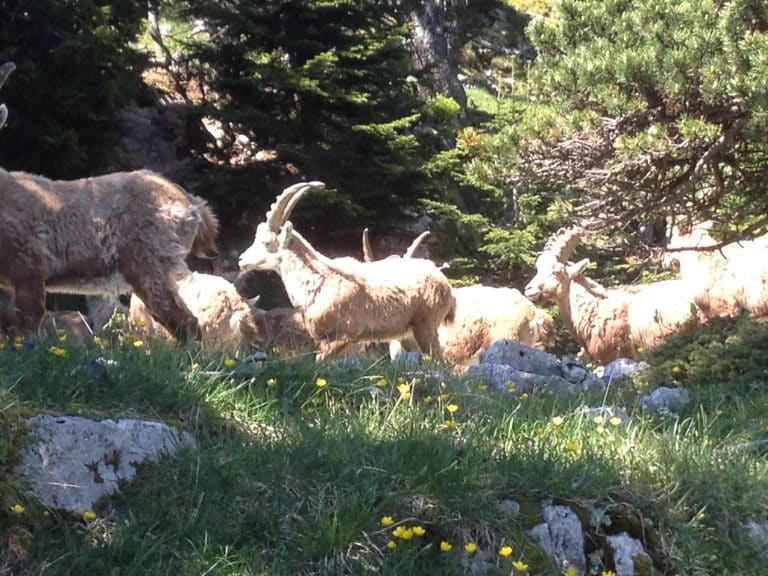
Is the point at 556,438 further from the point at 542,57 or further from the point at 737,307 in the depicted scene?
the point at 737,307

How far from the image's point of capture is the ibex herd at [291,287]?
9.20 metres

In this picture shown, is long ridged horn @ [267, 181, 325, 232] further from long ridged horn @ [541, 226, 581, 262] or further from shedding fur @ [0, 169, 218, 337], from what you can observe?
long ridged horn @ [541, 226, 581, 262]

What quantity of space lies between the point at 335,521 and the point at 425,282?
7538 mm

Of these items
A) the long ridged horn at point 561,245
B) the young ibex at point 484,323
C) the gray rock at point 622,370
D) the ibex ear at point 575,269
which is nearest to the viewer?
the gray rock at point 622,370

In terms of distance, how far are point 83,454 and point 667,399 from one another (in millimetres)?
3685

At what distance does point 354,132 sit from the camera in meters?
17.7

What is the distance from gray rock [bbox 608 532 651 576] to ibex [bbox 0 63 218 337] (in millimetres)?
4974

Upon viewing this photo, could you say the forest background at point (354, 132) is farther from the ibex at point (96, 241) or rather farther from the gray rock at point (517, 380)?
the ibex at point (96, 241)

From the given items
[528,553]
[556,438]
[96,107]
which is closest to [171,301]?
[556,438]

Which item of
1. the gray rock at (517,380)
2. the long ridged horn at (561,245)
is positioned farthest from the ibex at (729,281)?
the gray rock at (517,380)

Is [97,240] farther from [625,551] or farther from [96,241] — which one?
[625,551]

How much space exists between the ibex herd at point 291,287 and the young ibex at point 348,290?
0.05ft

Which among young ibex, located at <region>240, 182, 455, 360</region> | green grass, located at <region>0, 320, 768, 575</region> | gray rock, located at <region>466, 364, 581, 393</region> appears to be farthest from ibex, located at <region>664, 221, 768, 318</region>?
green grass, located at <region>0, 320, 768, 575</region>

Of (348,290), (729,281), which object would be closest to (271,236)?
(348,290)
